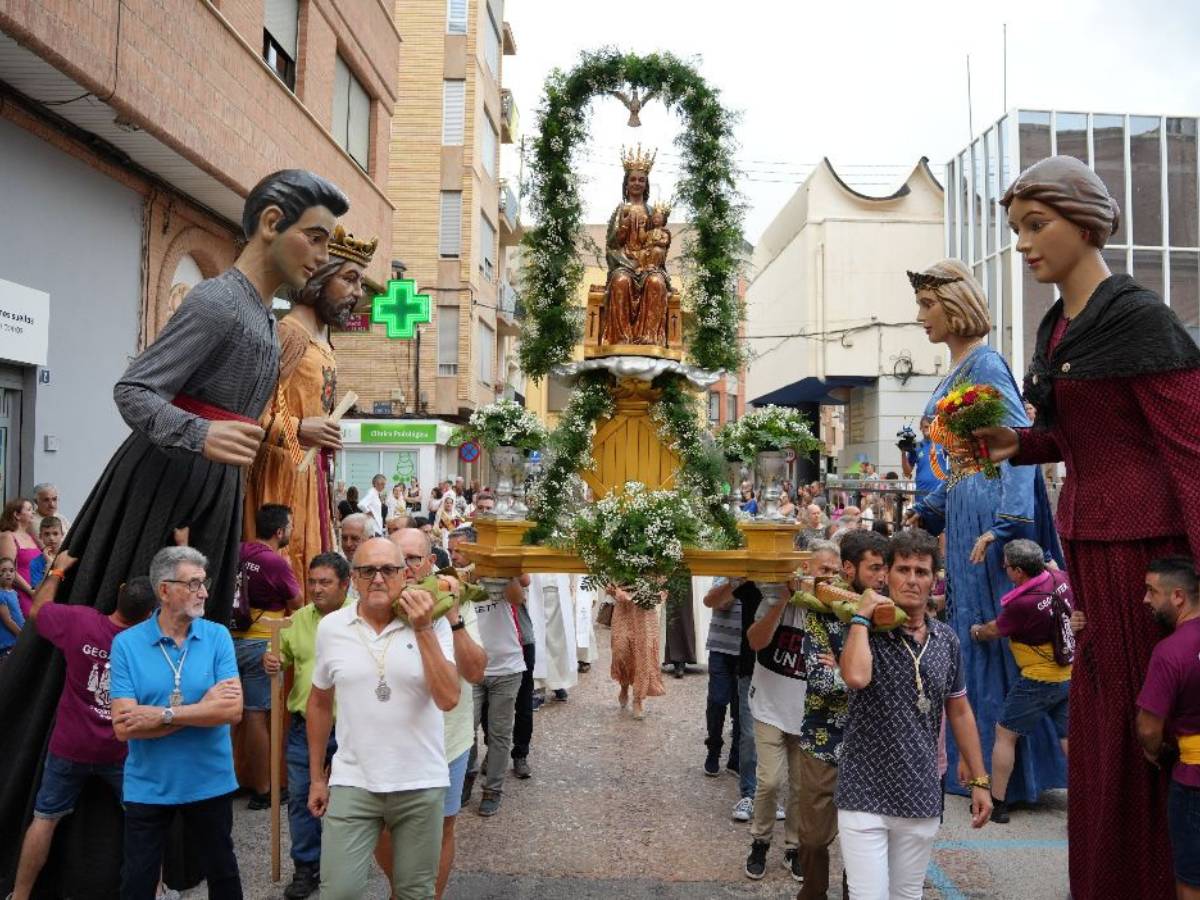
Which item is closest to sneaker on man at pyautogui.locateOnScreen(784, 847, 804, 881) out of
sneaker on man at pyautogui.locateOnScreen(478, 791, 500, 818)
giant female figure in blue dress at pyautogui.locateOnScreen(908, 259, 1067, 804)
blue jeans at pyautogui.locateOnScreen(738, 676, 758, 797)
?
blue jeans at pyautogui.locateOnScreen(738, 676, 758, 797)

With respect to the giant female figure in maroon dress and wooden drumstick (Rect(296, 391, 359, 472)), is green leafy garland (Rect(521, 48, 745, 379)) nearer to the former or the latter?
wooden drumstick (Rect(296, 391, 359, 472))

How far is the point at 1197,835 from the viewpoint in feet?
9.07

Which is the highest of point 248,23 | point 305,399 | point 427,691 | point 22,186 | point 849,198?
point 849,198

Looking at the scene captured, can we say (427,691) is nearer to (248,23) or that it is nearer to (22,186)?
(22,186)

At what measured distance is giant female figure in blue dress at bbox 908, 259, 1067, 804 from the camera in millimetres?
5656

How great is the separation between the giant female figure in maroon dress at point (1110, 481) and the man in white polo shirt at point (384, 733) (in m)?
2.13

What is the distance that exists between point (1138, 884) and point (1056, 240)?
184 cm

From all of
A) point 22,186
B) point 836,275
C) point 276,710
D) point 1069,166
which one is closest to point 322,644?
point 276,710

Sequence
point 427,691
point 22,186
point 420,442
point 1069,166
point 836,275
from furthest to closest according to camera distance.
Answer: point 836,275 < point 420,442 < point 22,186 < point 427,691 < point 1069,166

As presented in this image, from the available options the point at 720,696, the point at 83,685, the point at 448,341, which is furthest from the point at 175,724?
the point at 448,341

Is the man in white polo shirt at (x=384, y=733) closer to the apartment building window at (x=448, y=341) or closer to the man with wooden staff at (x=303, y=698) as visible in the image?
the man with wooden staff at (x=303, y=698)

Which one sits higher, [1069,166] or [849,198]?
[849,198]

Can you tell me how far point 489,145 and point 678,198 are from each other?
28599 millimetres

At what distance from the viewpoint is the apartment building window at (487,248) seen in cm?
3117
